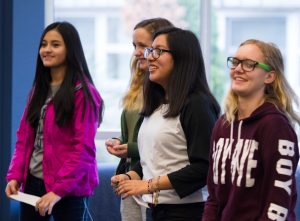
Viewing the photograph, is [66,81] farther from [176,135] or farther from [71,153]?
[176,135]

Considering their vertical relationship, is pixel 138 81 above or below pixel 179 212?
above

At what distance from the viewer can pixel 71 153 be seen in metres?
2.60

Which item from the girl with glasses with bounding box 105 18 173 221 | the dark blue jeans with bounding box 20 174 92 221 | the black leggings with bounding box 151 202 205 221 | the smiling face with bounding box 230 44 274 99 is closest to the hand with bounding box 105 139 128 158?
the girl with glasses with bounding box 105 18 173 221

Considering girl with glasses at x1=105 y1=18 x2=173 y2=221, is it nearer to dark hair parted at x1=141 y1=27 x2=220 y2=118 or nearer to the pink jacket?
the pink jacket

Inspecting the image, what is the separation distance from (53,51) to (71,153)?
20.2 inches

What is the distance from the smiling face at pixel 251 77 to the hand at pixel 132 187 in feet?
1.68

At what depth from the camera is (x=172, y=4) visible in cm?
441

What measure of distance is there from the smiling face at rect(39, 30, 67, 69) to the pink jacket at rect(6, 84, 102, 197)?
19 centimetres

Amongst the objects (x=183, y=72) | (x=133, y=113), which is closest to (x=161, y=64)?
(x=183, y=72)

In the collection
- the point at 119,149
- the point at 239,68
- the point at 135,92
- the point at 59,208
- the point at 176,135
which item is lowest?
the point at 59,208

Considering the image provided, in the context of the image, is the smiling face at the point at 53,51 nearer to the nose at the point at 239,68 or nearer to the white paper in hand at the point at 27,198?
the white paper in hand at the point at 27,198

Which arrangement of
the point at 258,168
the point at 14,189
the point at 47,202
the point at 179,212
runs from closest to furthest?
the point at 258,168 < the point at 179,212 < the point at 47,202 < the point at 14,189

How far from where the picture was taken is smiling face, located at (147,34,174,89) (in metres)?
2.29

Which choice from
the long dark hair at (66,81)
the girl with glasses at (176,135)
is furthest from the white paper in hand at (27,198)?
the girl with glasses at (176,135)
